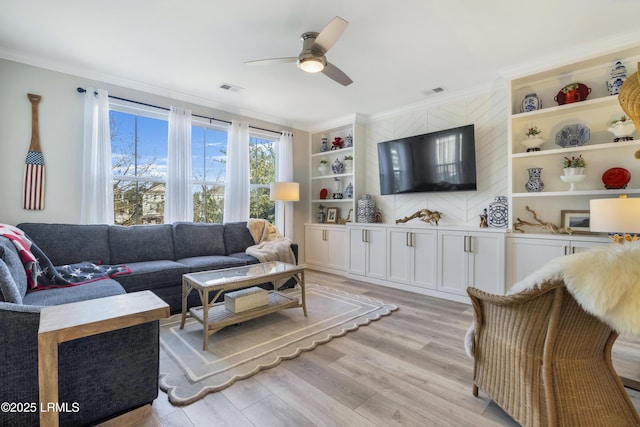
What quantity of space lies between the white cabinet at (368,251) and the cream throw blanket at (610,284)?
3.05m

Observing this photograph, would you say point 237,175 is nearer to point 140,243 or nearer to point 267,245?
point 267,245

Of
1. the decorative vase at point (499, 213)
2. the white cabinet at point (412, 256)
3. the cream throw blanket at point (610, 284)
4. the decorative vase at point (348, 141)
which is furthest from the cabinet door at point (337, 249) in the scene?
the cream throw blanket at point (610, 284)

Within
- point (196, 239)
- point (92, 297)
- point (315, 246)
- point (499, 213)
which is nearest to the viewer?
point (92, 297)

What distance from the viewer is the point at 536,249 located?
2.98 metres

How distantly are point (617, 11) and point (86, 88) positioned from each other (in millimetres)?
4984

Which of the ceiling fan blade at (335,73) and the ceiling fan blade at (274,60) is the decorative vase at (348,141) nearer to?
the ceiling fan blade at (335,73)

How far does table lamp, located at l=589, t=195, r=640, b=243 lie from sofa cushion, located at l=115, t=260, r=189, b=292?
3526 millimetres

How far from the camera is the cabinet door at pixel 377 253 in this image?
4.21 m

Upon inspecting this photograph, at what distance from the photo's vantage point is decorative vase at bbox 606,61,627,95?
2699mm

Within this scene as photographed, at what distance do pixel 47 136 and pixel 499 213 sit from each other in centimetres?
501

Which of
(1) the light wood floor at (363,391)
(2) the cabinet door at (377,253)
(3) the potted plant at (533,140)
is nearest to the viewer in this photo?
(1) the light wood floor at (363,391)

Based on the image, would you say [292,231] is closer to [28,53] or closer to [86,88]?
[86,88]

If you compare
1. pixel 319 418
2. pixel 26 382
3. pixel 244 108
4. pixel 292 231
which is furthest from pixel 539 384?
pixel 244 108

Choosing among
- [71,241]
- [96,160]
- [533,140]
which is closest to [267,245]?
[71,241]
